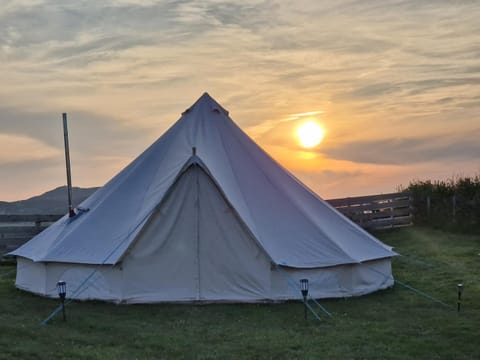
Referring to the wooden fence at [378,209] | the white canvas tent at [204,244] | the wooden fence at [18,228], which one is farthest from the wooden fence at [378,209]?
the white canvas tent at [204,244]

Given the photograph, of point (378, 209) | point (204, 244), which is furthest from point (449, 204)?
point (204, 244)

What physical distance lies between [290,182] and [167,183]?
2.73 metres

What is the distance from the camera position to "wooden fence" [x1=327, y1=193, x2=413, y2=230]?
23.5 m

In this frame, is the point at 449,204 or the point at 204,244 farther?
the point at 449,204

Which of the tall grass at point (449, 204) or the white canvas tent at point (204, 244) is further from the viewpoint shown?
the tall grass at point (449, 204)

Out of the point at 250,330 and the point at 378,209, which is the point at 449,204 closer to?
the point at 378,209

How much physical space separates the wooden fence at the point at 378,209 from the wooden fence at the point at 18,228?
9.72 m

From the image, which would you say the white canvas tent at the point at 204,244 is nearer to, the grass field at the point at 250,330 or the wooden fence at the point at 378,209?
the grass field at the point at 250,330

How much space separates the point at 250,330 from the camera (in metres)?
9.48

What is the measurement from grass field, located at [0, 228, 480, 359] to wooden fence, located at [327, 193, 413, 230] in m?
10.4

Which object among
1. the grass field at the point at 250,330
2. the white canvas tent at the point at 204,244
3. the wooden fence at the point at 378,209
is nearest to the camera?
the grass field at the point at 250,330

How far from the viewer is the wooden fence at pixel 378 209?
→ 2347cm

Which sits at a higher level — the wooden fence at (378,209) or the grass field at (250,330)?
the wooden fence at (378,209)

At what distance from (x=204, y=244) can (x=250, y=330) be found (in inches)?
99.5
